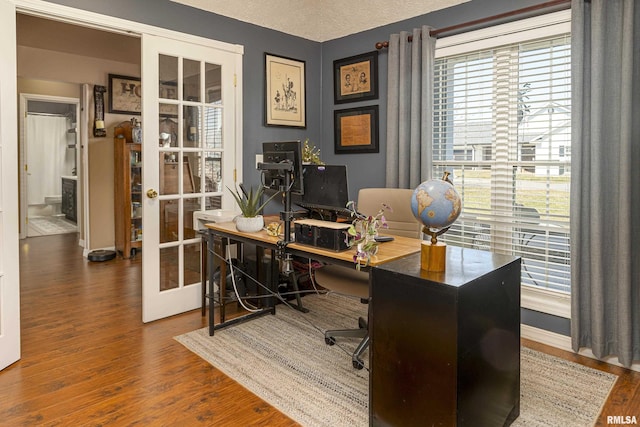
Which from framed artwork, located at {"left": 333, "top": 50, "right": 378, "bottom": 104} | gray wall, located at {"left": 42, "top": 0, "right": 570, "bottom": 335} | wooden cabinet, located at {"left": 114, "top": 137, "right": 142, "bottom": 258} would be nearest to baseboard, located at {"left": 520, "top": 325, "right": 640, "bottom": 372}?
gray wall, located at {"left": 42, "top": 0, "right": 570, "bottom": 335}

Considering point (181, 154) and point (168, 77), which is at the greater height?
point (168, 77)

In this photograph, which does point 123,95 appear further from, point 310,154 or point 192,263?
point 192,263

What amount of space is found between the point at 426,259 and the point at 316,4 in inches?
125

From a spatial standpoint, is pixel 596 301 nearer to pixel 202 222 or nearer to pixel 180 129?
pixel 202 222

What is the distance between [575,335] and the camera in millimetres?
2727

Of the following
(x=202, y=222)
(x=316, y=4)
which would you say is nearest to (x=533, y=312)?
(x=202, y=222)

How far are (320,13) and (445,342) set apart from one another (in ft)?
11.5

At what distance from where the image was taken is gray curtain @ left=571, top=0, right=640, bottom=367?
8.09 feet

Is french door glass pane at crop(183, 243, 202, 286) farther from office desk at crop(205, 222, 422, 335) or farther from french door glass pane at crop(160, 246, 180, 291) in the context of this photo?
office desk at crop(205, 222, 422, 335)

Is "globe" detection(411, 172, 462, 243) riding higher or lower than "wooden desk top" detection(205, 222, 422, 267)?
higher

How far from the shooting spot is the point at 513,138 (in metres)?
3.09

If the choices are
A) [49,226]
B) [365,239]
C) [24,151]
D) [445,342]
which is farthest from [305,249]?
[49,226]

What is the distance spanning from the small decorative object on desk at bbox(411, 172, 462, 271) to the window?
1539 mm

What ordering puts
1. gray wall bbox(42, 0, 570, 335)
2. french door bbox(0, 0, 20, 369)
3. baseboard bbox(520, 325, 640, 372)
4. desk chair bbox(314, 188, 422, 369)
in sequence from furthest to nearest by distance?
gray wall bbox(42, 0, 570, 335) → baseboard bbox(520, 325, 640, 372) → desk chair bbox(314, 188, 422, 369) → french door bbox(0, 0, 20, 369)
